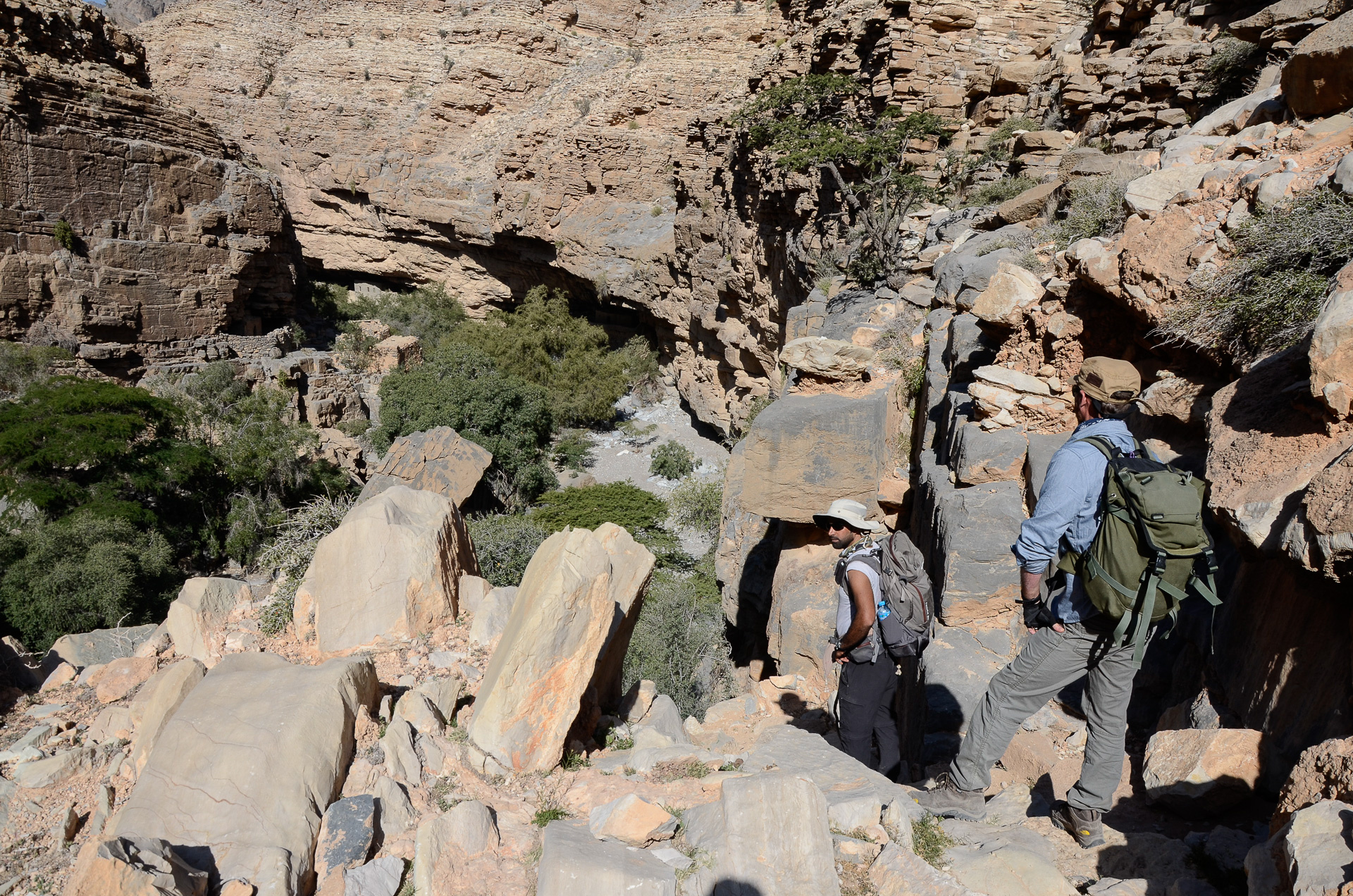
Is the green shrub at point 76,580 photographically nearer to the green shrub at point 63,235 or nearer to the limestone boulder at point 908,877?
the green shrub at point 63,235

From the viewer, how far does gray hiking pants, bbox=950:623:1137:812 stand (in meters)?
2.42

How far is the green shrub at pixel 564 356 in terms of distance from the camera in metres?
17.8

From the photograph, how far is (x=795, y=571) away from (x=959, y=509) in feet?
6.48

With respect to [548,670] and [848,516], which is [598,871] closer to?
[548,670]

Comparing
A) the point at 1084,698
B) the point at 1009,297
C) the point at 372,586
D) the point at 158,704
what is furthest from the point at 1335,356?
the point at 158,704

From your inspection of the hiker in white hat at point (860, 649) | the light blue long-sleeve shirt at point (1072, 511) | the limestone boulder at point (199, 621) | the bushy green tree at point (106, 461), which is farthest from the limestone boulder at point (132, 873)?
the bushy green tree at point (106, 461)

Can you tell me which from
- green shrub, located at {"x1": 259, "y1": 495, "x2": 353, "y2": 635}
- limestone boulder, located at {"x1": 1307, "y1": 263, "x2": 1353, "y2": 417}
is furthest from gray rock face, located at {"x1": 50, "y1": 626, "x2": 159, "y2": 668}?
limestone boulder, located at {"x1": 1307, "y1": 263, "x2": 1353, "y2": 417}

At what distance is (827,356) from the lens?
5.68 meters

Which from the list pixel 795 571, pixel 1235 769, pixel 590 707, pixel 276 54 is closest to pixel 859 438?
pixel 795 571

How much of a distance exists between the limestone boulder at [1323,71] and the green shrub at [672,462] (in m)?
11.7

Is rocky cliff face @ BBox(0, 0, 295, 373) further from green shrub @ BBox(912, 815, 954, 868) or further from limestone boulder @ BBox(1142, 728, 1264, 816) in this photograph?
limestone boulder @ BBox(1142, 728, 1264, 816)

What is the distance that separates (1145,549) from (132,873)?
3.12 metres

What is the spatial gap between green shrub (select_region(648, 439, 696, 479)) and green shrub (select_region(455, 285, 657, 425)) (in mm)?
2567

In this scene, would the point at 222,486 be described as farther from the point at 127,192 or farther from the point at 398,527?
the point at 398,527
